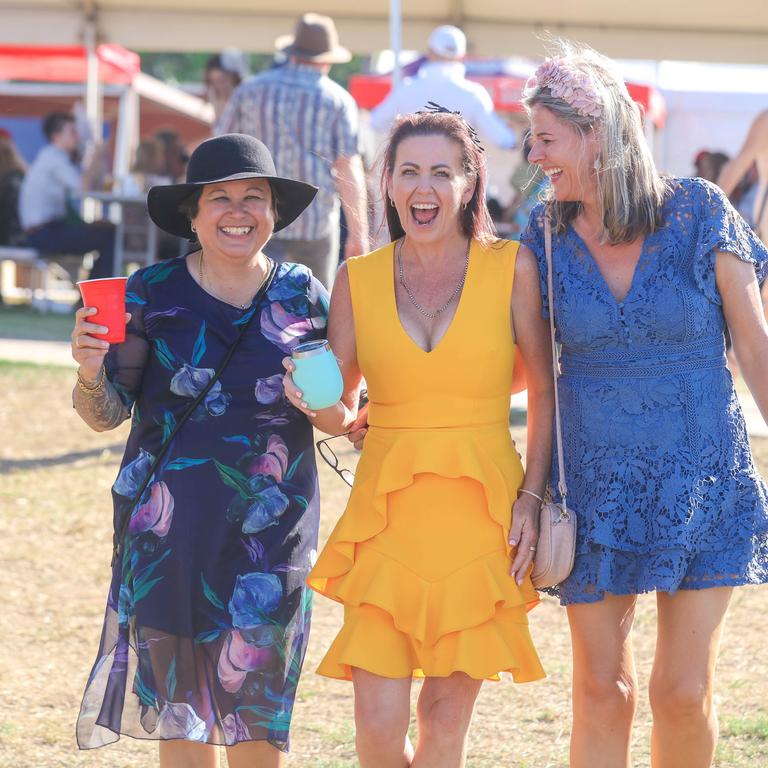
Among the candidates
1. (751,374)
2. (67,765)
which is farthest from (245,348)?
(67,765)

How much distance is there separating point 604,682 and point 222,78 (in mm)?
8668

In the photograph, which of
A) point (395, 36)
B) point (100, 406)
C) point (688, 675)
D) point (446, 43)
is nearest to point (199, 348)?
point (100, 406)

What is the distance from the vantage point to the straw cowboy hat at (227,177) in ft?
10.5

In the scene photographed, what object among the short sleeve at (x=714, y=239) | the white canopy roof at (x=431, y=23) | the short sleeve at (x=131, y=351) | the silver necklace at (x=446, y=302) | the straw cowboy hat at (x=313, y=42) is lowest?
the short sleeve at (x=131, y=351)

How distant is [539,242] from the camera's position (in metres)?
3.35

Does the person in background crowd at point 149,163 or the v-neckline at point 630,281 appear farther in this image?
the person in background crowd at point 149,163

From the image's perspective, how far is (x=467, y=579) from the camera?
10.3 ft

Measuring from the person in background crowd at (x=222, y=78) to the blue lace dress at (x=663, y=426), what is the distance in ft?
26.8

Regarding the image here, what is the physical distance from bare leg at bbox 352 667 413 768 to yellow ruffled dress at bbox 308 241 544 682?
0.12 feet

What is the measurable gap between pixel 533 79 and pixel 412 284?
62 centimetres

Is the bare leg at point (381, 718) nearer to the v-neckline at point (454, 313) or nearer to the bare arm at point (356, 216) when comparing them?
the v-neckline at point (454, 313)

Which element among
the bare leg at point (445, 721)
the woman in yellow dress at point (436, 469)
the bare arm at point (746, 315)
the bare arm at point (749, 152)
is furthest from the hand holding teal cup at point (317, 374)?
the bare arm at point (749, 152)

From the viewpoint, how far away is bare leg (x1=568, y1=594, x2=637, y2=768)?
3164mm

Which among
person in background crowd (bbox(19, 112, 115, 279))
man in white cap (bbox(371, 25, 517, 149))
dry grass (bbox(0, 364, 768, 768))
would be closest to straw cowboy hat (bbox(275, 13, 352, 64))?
man in white cap (bbox(371, 25, 517, 149))
